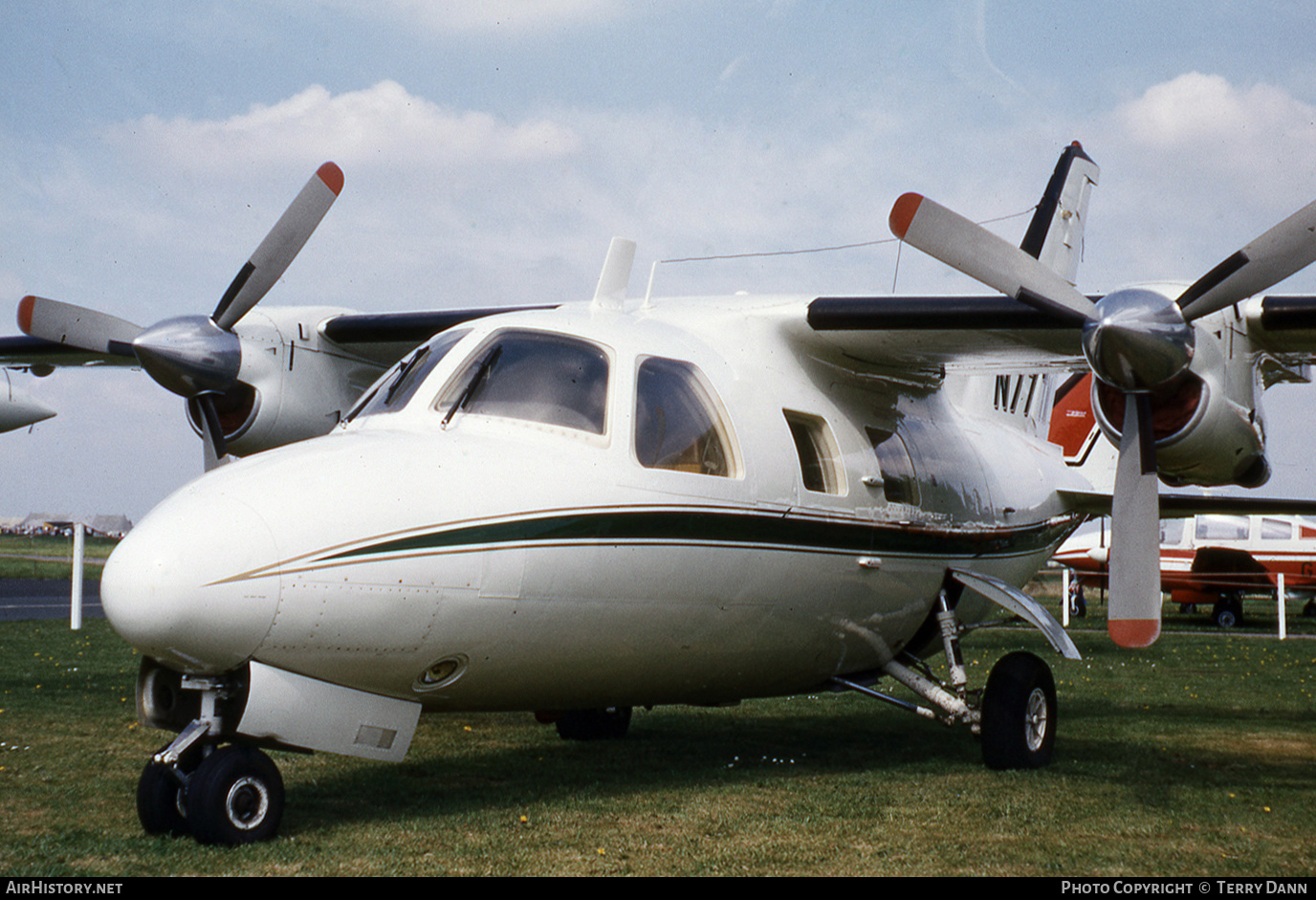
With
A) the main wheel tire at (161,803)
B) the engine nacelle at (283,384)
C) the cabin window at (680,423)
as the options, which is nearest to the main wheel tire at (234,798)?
the main wheel tire at (161,803)

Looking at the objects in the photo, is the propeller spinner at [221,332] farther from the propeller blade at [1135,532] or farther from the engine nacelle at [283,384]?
the propeller blade at [1135,532]

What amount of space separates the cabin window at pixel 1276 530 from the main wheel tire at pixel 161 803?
30.9 metres

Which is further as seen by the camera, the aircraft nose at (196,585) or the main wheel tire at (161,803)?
the main wheel tire at (161,803)

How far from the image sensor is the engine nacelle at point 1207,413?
6992 millimetres

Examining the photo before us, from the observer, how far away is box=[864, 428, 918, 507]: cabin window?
8203mm

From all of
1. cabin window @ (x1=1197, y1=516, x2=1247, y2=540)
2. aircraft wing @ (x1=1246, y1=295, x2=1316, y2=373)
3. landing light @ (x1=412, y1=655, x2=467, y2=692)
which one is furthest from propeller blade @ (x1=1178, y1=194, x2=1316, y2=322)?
cabin window @ (x1=1197, y1=516, x2=1247, y2=540)

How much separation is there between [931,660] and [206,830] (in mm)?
13973

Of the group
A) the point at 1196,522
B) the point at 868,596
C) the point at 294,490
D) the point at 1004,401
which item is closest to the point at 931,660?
the point at 1004,401

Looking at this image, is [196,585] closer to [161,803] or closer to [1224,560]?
[161,803]

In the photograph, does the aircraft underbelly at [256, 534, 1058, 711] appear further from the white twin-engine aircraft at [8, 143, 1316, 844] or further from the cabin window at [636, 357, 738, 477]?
the cabin window at [636, 357, 738, 477]

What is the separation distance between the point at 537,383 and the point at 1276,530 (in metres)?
29.5

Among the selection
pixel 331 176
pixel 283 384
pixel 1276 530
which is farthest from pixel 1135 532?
pixel 1276 530

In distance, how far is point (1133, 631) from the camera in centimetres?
682

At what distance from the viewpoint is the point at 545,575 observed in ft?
19.2
